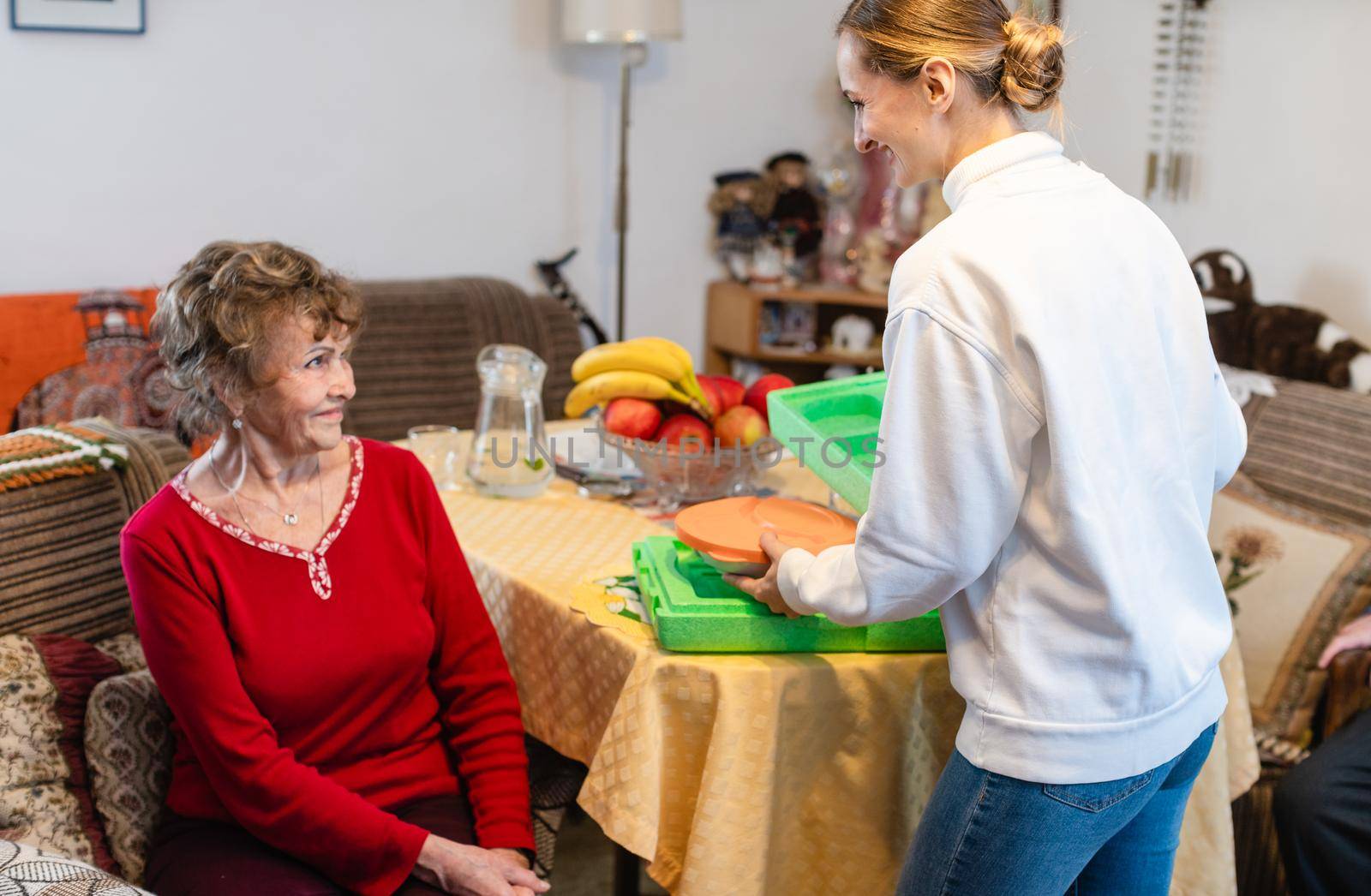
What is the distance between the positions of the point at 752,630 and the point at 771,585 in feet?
0.21

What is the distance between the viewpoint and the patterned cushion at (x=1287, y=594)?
2.14 meters

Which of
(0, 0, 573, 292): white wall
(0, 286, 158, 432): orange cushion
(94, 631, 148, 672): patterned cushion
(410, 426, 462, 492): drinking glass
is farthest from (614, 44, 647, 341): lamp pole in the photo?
(94, 631, 148, 672): patterned cushion

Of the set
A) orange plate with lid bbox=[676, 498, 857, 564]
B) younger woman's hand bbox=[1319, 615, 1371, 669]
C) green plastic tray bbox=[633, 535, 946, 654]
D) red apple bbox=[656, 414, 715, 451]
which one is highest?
red apple bbox=[656, 414, 715, 451]

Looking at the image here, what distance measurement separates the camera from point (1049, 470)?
3.37 feet

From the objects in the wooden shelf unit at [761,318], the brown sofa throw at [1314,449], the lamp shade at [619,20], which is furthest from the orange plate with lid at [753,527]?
the wooden shelf unit at [761,318]

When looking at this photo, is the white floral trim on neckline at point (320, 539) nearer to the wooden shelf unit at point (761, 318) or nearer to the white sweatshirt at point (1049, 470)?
the white sweatshirt at point (1049, 470)

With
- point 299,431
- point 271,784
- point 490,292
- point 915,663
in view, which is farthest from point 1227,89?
point 271,784

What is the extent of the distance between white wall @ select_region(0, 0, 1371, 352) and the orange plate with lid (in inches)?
79.5

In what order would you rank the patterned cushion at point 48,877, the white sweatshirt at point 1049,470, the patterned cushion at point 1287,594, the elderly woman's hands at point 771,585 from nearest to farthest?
the white sweatshirt at point 1049,470 → the patterned cushion at point 48,877 → the elderly woman's hands at point 771,585 → the patterned cushion at point 1287,594

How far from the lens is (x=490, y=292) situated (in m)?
3.20

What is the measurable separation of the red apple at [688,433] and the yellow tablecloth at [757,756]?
1.11ft

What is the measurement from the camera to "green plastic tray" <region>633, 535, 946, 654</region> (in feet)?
4.42

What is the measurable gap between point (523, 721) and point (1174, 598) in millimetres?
865
